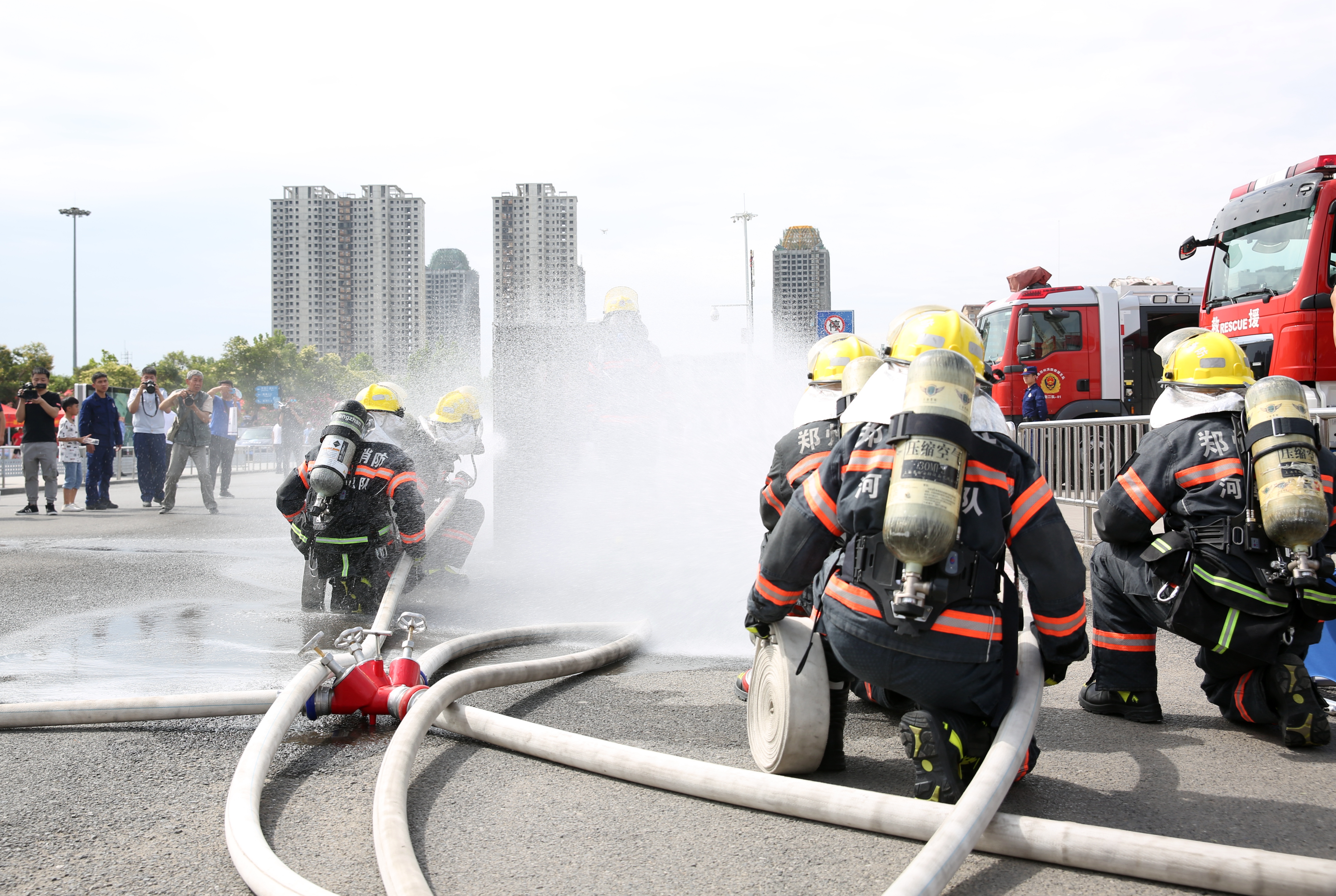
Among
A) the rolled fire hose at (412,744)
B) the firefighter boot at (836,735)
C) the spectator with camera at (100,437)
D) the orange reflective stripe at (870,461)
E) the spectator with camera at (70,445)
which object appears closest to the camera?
the rolled fire hose at (412,744)

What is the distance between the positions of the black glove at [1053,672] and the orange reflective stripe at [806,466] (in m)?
1.09

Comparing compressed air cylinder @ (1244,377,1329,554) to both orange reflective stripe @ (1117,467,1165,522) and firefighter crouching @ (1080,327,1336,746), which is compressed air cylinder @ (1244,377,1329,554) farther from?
orange reflective stripe @ (1117,467,1165,522)

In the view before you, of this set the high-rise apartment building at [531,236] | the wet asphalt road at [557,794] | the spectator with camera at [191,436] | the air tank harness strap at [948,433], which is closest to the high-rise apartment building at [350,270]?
the high-rise apartment building at [531,236]

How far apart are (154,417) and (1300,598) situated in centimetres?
1389

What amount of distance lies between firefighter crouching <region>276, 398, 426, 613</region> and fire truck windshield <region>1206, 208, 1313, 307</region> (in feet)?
28.2

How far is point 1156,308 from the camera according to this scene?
1581 cm

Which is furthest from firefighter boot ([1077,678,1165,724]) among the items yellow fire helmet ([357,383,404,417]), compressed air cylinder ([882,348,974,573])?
yellow fire helmet ([357,383,404,417])

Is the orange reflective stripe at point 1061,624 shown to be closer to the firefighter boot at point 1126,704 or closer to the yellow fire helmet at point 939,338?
the yellow fire helmet at point 939,338

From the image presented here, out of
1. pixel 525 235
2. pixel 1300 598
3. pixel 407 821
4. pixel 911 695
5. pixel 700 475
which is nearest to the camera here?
pixel 407 821

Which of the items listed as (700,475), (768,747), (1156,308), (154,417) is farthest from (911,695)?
(1156,308)

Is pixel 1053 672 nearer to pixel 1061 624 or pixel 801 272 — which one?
pixel 1061 624

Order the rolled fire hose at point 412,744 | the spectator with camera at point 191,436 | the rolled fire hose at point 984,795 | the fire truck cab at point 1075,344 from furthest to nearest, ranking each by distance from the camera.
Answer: the fire truck cab at point 1075,344 → the spectator with camera at point 191,436 → the rolled fire hose at point 412,744 → the rolled fire hose at point 984,795

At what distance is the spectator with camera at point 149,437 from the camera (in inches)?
528

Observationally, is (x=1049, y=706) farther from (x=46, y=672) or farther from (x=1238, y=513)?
(x=46, y=672)
